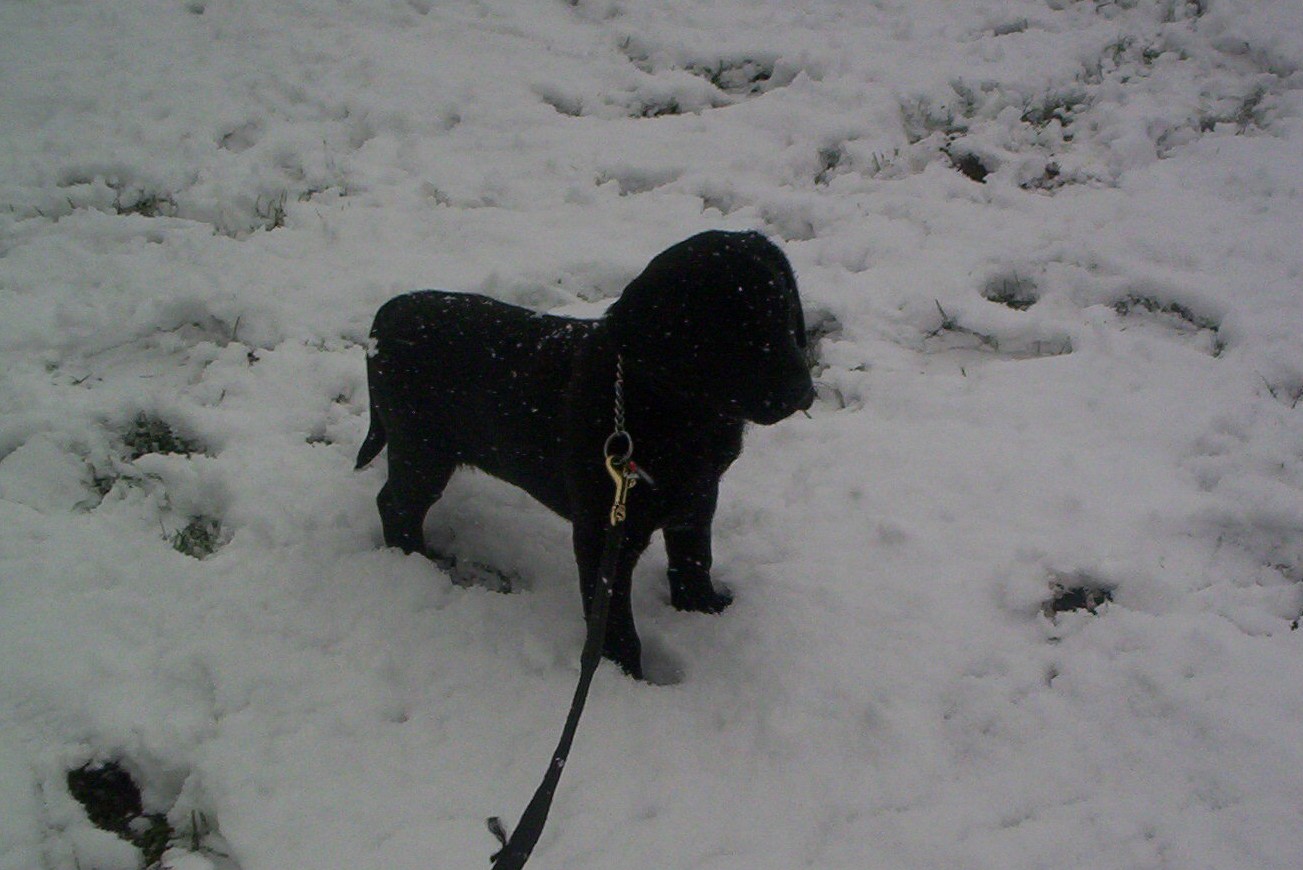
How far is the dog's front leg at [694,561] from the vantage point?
2.48m

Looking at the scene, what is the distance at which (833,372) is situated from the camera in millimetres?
3617

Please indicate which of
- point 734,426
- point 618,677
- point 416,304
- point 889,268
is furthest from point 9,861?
point 889,268

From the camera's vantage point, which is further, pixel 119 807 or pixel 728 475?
pixel 728 475

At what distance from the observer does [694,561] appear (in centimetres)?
262

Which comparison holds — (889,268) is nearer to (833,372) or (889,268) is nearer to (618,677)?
(833,372)

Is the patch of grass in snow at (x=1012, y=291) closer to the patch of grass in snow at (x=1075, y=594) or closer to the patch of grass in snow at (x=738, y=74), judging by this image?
the patch of grass in snow at (x=1075, y=594)

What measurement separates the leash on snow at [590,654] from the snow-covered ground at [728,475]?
512 millimetres

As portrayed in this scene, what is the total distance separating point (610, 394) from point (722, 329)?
0.38 metres

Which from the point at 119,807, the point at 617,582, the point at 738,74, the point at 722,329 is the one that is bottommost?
the point at 119,807

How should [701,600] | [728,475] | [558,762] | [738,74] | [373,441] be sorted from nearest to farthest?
[558,762]
[701,600]
[373,441]
[728,475]
[738,74]

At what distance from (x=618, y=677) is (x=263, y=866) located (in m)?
0.97

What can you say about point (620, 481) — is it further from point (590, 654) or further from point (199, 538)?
point (199, 538)

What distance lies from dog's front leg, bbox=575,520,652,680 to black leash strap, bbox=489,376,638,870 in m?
0.17

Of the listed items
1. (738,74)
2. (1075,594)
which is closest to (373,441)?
(1075,594)
